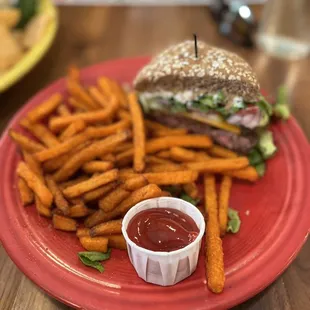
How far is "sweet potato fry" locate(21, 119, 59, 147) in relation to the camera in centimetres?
213

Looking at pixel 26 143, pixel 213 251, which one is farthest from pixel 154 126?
pixel 213 251

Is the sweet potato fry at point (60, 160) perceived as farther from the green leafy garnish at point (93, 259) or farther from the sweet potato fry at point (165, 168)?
the green leafy garnish at point (93, 259)

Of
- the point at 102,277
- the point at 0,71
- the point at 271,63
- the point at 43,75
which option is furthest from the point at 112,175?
the point at 271,63

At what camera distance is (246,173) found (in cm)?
204

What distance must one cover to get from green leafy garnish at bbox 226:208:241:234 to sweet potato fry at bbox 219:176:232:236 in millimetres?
41

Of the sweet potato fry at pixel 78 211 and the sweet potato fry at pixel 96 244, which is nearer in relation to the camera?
the sweet potato fry at pixel 96 244


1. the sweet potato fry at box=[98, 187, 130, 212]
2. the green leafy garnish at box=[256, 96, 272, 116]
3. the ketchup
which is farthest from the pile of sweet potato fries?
the green leafy garnish at box=[256, 96, 272, 116]

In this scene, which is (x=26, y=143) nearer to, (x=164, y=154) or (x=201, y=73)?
(x=164, y=154)

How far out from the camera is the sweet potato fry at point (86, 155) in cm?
196

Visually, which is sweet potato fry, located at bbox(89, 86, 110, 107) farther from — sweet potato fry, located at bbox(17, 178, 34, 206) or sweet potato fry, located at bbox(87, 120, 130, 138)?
sweet potato fry, located at bbox(17, 178, 34, 206)

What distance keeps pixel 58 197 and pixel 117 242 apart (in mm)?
334

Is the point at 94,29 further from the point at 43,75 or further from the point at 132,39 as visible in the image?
the point at 43,75

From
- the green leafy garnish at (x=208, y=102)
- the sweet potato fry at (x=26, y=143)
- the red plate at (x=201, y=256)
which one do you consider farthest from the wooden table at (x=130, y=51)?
the green leafy garnish at (x=208, y=102)

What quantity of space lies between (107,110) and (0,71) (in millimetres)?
872
